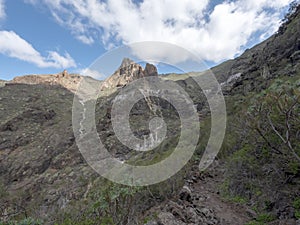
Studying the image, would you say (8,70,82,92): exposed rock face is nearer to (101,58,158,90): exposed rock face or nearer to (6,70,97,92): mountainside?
(6,70,97,92): mountainside

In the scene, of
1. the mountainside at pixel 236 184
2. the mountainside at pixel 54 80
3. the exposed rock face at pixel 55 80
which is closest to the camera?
the mountainside at pixel 236 184

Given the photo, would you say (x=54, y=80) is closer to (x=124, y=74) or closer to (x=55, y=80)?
(x=55, y=80)

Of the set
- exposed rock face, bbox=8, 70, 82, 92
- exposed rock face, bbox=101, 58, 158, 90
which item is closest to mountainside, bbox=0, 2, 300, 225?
exposed rock face, bbox=101, 58, 158, 90

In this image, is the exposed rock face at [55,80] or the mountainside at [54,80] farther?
the exposed rock face at [55,80]

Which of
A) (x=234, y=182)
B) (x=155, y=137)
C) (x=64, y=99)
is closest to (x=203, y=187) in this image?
(x=234, y=182)

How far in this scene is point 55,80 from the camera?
10950 centimetres

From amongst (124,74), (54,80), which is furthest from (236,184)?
(54,80)

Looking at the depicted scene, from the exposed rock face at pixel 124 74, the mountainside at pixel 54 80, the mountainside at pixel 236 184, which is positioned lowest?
the mountainside at pixel 236 184

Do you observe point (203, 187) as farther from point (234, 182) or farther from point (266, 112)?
point (266, 112)

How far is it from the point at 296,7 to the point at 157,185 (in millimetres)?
26287

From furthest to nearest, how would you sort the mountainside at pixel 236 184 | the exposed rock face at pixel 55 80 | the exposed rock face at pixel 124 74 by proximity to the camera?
the exposed rock face at pixel 55 80
the exposed rock face at pixel 124 74
the mountainside at pixel 236 184

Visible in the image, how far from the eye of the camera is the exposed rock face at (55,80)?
10209cm

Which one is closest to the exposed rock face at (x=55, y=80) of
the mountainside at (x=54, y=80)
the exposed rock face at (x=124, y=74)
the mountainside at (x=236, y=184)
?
the mountainside at (x=54, y=80)

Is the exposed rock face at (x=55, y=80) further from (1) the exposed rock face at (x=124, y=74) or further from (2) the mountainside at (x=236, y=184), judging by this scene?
(2) the mountainside at (x=236, y=184)
